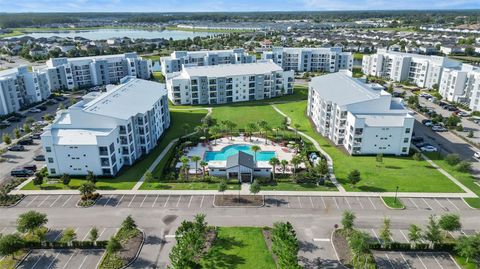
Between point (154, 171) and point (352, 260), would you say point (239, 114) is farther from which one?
point (352, 260)

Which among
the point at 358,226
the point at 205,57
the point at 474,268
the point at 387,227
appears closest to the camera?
the point at 474,268

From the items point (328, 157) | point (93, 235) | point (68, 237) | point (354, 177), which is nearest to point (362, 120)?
point (328, 157)

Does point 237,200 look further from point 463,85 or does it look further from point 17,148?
point 463,85

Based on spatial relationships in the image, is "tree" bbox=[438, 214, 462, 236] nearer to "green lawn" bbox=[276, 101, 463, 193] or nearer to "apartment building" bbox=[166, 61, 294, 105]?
"green lawn" bbox=[276, 101, 463, 193]

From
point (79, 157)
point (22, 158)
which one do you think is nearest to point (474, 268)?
point (79, 157)

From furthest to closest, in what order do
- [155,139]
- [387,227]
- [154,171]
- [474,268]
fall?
[155,139], [154,171], [387,227], [474,268]

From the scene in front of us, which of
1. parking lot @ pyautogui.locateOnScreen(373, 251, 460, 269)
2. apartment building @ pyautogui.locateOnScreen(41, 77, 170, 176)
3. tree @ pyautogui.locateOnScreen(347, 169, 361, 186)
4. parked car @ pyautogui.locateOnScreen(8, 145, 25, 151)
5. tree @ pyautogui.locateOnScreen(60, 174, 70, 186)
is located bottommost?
parking lot @ pyautogui.locateOnScreen(373, 251, 460, 269)

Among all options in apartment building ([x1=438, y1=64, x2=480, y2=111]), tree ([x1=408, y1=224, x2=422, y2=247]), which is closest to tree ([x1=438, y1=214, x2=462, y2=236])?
tree ([x1=408, y1=224, x2=422, y2=247])

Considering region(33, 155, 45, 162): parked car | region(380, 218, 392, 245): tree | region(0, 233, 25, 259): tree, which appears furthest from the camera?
region(33, 155, 45, 162): parked car
